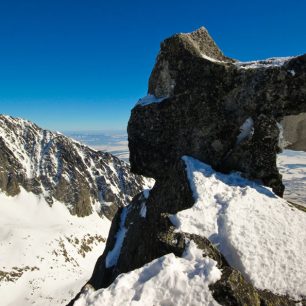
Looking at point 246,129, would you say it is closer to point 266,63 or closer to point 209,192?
point 266,63

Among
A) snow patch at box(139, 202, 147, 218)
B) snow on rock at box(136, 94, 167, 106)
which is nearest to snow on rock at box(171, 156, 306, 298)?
snow patch at box(139, 202, 147, 218)

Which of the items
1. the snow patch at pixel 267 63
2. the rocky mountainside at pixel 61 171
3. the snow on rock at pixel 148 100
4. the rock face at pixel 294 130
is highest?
the snow patch at pixel 267 63

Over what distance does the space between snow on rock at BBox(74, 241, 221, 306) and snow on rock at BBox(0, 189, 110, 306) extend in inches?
2238

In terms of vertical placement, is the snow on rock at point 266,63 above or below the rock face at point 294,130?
above

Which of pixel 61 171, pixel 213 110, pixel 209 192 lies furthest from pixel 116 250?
pixel 61 171

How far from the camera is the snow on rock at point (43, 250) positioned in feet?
218

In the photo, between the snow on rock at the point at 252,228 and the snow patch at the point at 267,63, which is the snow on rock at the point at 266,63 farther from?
the snow on rock at the point at 252,228

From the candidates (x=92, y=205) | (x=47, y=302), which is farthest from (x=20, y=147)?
(x=47, y=302)

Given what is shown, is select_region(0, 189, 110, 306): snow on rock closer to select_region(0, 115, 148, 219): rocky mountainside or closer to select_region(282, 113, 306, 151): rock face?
select_region(0, 115, 148, 219): rocky mountainside

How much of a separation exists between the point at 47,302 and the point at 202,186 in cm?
5491

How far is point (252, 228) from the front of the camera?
591 inches

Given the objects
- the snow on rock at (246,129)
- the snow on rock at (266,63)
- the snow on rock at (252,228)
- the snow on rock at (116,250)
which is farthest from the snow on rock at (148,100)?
the snow on rock at (116,250)

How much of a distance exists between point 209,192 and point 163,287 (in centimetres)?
752

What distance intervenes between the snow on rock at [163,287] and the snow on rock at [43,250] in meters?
56.9
